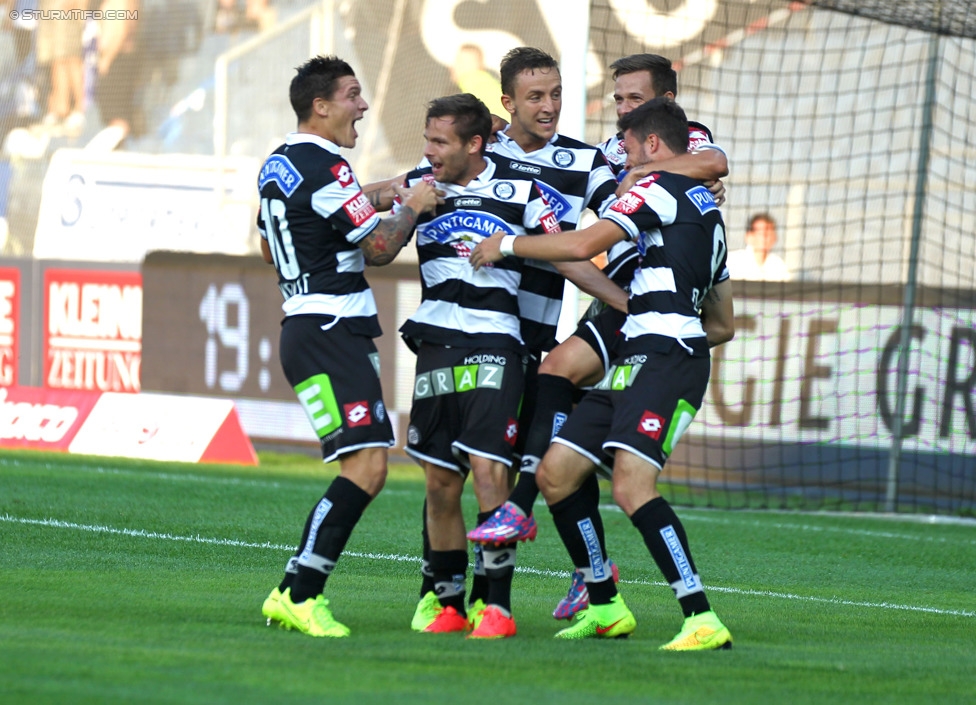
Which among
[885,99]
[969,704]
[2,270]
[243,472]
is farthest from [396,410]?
[969,704]

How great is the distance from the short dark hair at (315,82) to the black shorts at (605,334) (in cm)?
133

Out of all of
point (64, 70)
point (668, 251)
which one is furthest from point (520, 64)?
point (64, 70)

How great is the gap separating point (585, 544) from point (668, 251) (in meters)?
1.09

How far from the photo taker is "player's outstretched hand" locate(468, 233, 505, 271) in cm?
534

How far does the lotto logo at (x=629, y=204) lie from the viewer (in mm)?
5273

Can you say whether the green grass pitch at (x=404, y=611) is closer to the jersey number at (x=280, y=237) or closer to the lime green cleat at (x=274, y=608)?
the lime green cleat at (x=274, y=608)

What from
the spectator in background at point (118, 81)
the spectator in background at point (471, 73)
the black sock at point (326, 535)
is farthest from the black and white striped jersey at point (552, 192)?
the spectator in background at point (118, 81)

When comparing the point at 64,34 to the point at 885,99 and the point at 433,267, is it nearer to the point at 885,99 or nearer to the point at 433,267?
the point at 885,99

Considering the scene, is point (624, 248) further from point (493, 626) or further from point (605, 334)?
point (493, 626)

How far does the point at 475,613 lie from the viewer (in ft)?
18.4

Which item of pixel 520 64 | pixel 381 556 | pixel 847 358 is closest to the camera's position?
pixel 520 64

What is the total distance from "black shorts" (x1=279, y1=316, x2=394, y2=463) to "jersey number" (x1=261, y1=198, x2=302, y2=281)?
0.58 ft

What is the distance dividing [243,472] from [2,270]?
480 cm

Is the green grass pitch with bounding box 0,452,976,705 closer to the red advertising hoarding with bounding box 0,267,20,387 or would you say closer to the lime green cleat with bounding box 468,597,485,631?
the lime green cleat with bounding box 468,597,485,631
